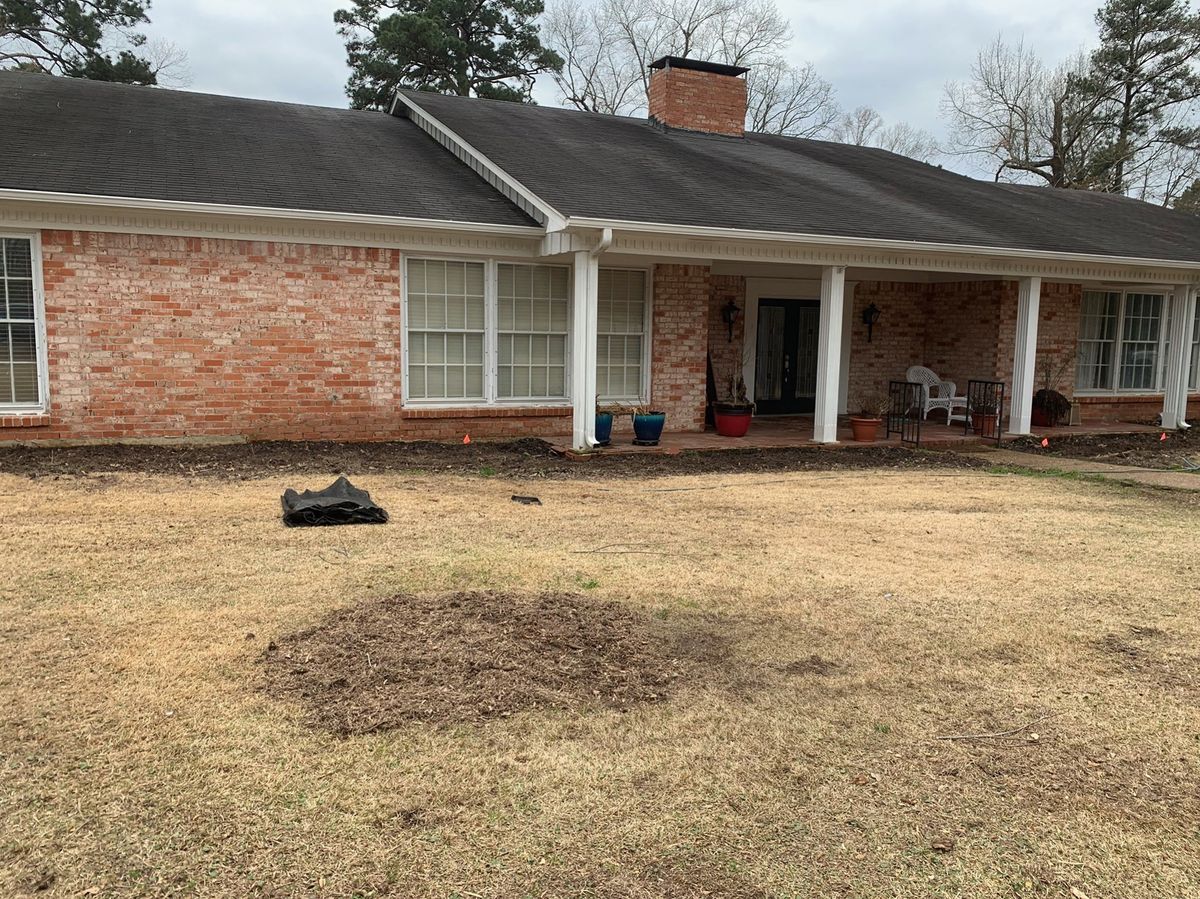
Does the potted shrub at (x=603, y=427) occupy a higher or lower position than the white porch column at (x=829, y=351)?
lower

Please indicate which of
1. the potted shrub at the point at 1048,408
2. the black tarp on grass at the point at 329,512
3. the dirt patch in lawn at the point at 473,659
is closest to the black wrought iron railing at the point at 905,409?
the potted shrub at the point at 1048,408

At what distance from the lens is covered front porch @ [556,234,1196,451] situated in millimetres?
11609

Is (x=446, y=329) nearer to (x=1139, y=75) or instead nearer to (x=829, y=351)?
(x=829, y=351)

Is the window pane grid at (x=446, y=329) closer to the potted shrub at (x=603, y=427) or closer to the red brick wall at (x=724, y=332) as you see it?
the potted shrub at (x=603, y=427)

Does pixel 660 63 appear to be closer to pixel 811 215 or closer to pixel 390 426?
pixel 811 215

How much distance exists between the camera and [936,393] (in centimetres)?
1508

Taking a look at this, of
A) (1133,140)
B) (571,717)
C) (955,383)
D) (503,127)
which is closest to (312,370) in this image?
(503,127)

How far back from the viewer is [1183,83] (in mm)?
29688

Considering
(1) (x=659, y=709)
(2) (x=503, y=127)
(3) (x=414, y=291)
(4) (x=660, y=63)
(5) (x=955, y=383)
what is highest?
(4) (x=660, y=63)

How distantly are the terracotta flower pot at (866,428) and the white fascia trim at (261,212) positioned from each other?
4.82m

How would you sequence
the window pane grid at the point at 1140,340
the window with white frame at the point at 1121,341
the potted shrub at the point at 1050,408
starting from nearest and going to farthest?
the potted shrub at the point at 1050,408
the window with white frame at the point at 1121,341
the window pane grid at the point at 1140,340

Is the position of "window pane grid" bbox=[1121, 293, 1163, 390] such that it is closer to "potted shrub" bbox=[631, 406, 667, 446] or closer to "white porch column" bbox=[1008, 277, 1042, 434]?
"white porch column" bbox=[1008, 277, 1042, 434]

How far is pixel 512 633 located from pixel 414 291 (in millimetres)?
7135

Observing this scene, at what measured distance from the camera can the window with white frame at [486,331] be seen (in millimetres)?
10836
